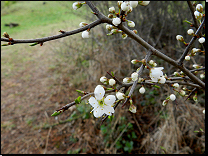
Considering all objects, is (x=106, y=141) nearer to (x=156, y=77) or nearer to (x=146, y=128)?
(x=146, y=128)

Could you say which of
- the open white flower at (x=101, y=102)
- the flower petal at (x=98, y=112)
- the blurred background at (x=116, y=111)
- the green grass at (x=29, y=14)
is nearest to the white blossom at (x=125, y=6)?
the open white flower at (x=101, y=102)

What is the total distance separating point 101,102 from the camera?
2.77ft

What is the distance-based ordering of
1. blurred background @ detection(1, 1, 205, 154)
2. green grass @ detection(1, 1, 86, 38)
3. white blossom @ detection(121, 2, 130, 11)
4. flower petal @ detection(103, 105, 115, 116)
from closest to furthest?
white blossom @ detection(121, 2, 130, 11)
flower petal @ detection(103, 105, 115, 116)
blurred background @ detection(1, 1, 205, 154)
green grass @ detection(1, 1, 86, 38)

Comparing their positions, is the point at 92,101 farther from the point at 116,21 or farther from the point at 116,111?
the point at 116,111

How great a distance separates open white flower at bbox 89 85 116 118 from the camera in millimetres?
752

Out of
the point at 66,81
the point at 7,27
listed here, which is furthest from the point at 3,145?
the point at 7,27

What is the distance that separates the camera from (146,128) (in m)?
2.67

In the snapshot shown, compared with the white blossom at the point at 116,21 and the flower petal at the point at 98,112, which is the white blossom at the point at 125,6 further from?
the flower petal at the point at 98,112

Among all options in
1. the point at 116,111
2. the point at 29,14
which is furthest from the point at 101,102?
the point at 29,14

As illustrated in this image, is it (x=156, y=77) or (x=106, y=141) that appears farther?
(x=106, y=141)

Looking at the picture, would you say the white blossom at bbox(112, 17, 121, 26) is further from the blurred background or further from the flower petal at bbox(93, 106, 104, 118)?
the blurred background

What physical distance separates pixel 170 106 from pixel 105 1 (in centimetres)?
276

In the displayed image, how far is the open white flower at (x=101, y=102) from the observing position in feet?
2.47

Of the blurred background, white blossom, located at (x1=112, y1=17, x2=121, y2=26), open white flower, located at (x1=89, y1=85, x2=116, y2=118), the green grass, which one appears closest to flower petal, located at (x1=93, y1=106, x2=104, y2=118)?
open white flower, located at (x1=89, y1=85, x2=116, y2=118)
